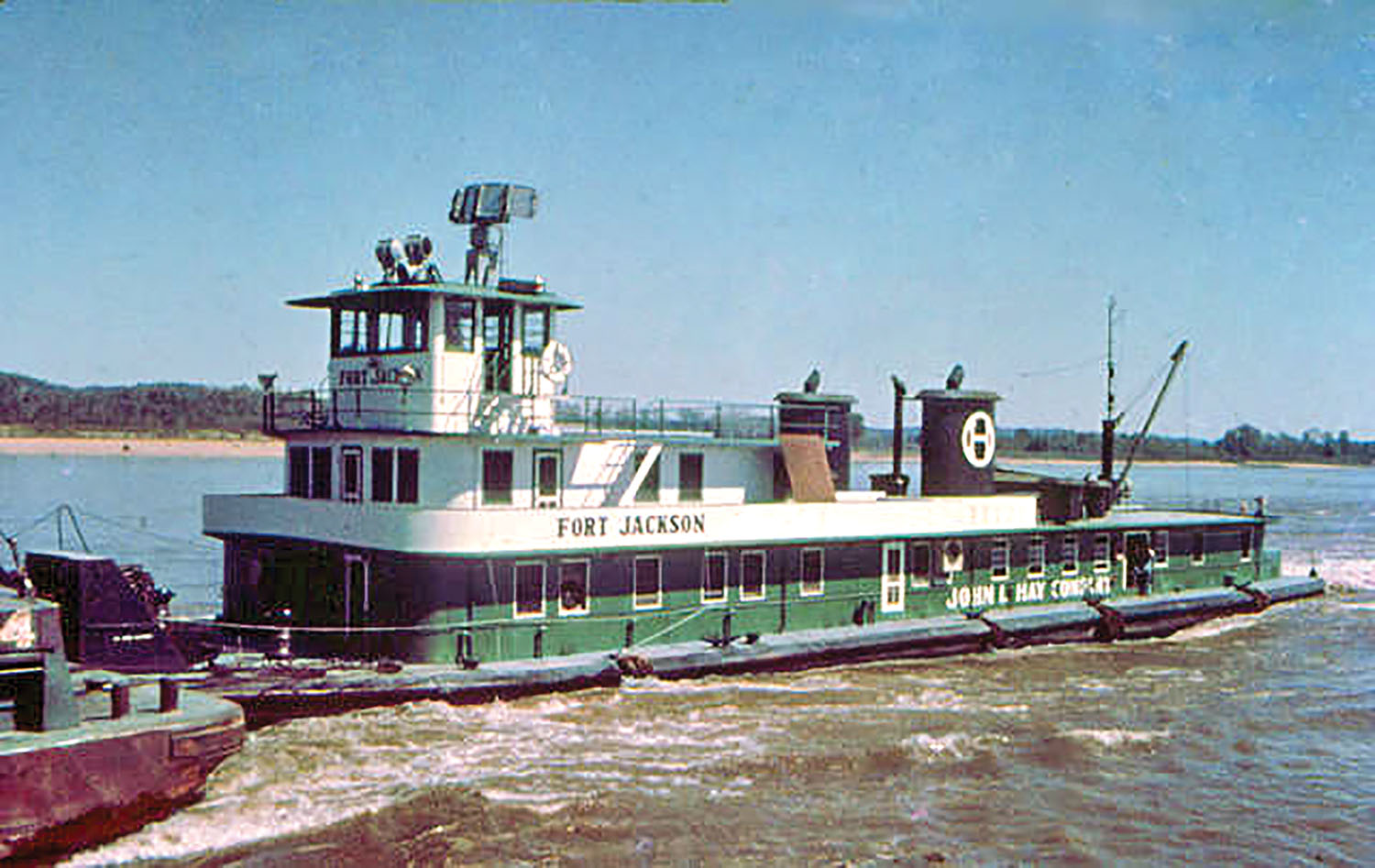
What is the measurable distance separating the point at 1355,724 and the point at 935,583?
7.45 meters

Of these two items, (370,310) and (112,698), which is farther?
(370,310)

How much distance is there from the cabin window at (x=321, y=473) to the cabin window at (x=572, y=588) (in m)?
3.85

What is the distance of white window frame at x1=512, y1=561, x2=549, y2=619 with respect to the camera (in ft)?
61.4

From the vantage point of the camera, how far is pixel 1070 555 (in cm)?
2695

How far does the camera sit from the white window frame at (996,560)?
25297mm

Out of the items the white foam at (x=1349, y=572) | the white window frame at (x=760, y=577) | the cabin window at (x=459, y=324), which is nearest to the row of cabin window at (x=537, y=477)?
the white window frame at (x=760, y=577)

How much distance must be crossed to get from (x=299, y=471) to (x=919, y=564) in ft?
37.9

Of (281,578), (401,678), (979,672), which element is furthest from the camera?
(979,672)

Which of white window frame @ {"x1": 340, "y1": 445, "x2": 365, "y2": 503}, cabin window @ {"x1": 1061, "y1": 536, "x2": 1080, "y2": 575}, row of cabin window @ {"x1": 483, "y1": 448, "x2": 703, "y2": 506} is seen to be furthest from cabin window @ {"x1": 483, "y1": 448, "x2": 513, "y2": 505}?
cabin window @ {"x1": 1061, "y1": 536, "x2": 1080, "y2": 575}

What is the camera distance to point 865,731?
1864 cm

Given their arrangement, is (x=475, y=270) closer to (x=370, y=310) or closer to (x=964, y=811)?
(x=370, y=310)

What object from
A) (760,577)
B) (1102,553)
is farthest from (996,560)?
(760,577)

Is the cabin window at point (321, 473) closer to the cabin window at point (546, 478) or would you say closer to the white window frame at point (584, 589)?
the cabin window at point (546, 478)

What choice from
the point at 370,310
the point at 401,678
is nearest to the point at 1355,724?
the point at 401,678
